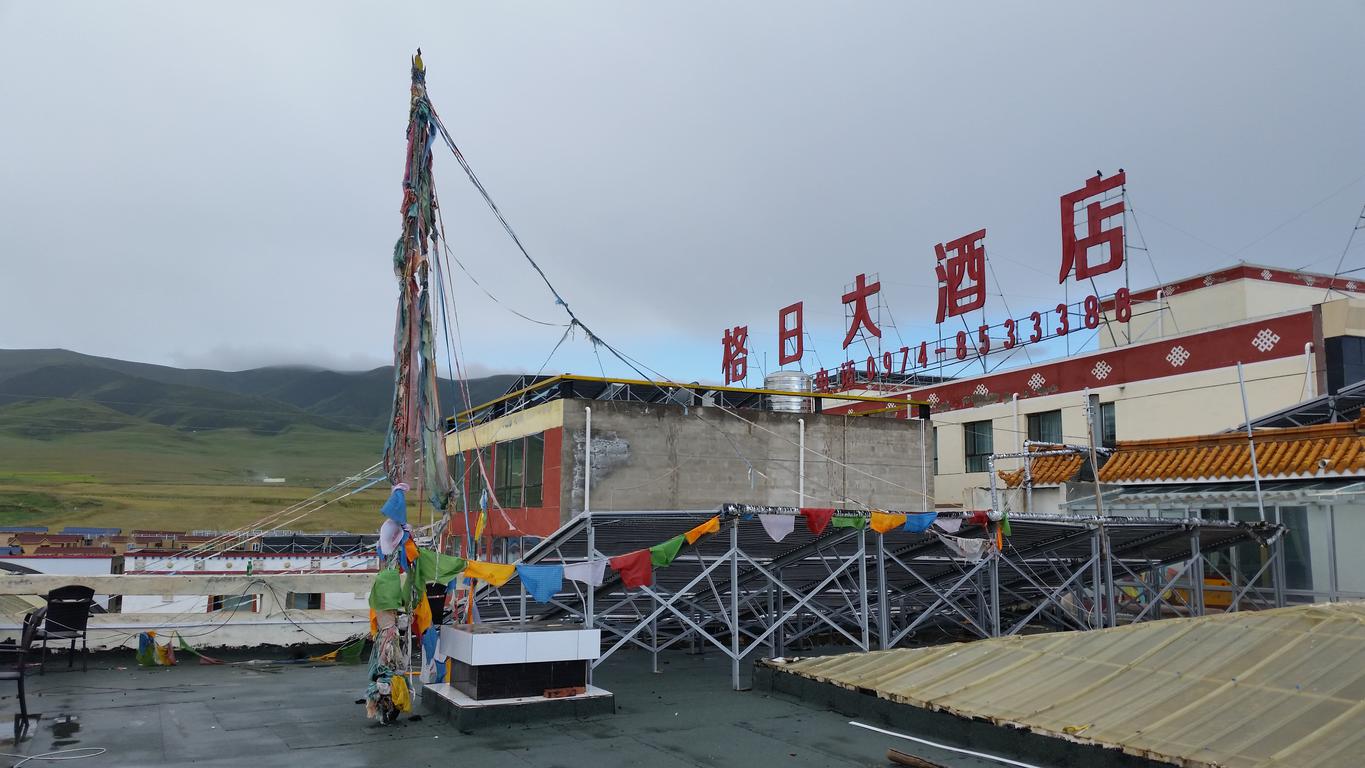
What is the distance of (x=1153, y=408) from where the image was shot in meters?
29.0

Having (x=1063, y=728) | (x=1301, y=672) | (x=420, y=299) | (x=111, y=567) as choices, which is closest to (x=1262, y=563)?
(x=1301, y=672)

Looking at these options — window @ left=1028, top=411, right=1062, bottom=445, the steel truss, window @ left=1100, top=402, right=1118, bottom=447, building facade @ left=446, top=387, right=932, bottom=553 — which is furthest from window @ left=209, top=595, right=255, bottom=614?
window @ left=1100, top=402, right=1118, bottom=447

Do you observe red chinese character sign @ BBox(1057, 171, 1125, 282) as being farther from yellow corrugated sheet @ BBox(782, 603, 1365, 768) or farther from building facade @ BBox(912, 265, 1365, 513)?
yellow corrugated sheet @ BBox(782, 603, 1365, 768)

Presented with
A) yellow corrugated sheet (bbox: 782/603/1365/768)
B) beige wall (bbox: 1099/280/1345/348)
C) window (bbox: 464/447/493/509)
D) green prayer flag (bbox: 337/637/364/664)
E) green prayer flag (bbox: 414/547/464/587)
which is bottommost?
green prayer flag (bbox: 337/637/364/664)

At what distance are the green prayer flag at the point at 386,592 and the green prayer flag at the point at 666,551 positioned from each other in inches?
167

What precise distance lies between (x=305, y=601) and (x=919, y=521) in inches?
775

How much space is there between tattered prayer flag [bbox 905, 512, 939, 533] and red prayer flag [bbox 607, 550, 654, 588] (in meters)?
4.65

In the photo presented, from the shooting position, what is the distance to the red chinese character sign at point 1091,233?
29.4m

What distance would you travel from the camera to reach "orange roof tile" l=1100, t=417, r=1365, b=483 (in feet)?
68.4

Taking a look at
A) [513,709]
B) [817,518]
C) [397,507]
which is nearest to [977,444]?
[817,518]

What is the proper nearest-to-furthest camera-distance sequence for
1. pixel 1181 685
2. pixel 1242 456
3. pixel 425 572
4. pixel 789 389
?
1. pixel 1181 685
2. pixel 425 572
3. pixel 1242 456
4. pixel 789 389

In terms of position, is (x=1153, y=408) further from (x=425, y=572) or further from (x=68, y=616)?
(x=68, y=616)

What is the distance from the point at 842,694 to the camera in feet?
48.0

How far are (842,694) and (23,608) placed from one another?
16759mm
